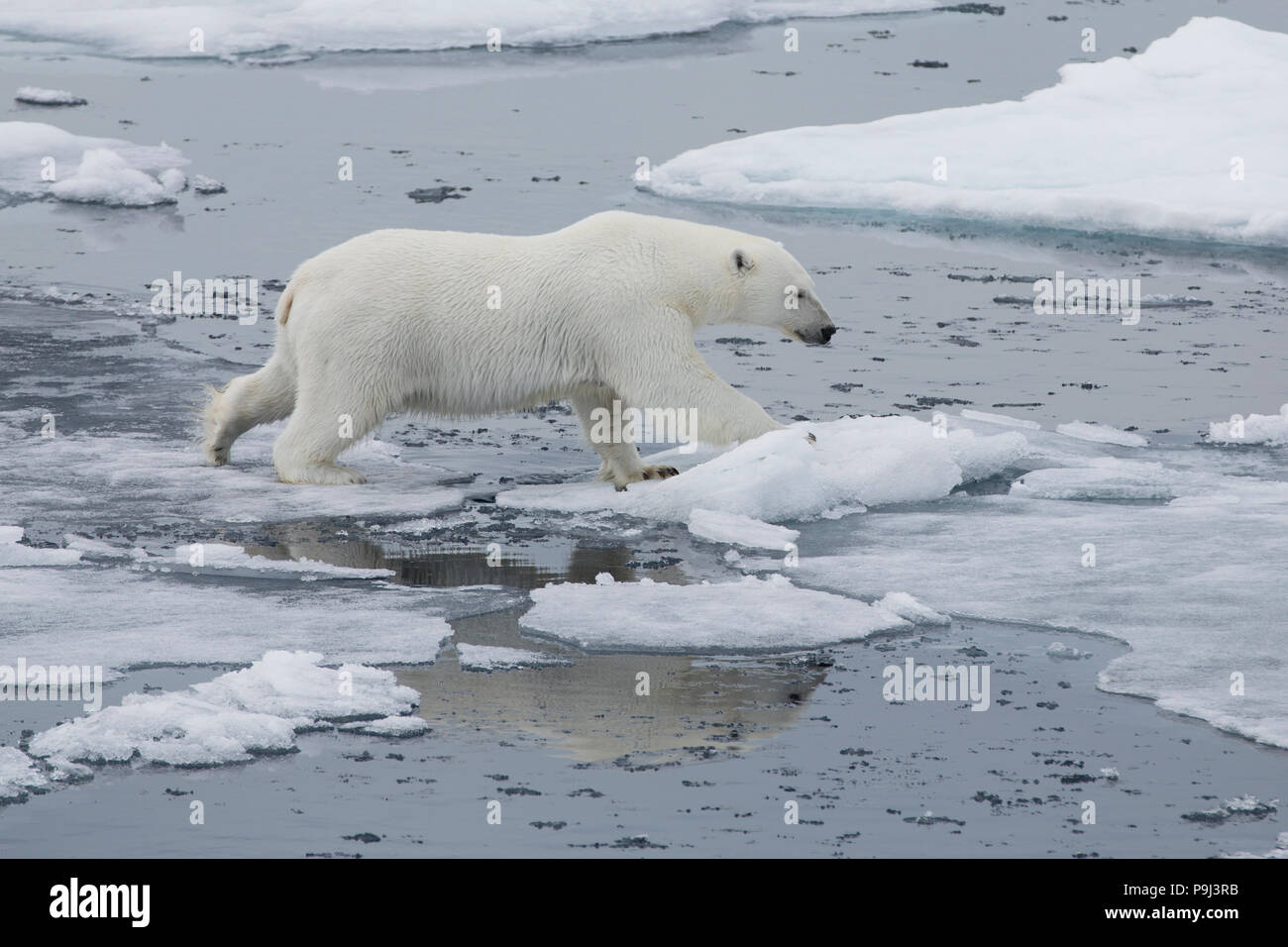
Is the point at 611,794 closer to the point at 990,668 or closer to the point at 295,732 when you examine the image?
the point at 295,732

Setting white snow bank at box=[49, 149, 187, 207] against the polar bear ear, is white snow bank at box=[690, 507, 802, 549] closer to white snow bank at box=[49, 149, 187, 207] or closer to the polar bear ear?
the polar bear ear

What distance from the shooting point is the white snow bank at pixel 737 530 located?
641cm

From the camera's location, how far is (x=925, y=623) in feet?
18.0

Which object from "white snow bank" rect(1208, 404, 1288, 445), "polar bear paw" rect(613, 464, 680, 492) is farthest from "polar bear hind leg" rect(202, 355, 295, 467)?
"white snow bank" rect(1208, 404, 1288, 445)

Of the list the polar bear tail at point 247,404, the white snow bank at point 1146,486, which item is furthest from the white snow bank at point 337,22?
the white snow bank at point 1146,486

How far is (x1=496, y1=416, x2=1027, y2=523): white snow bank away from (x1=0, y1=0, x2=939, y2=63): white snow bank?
13782 mm

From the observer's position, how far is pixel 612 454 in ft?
24.0

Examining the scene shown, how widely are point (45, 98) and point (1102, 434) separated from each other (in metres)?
12.2

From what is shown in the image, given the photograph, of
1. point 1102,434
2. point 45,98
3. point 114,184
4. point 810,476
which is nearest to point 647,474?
point 810,476

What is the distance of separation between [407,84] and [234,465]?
11614mm

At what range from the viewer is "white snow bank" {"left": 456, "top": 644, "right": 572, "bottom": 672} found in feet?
16.4

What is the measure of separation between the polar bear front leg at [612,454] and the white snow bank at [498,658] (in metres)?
2.14

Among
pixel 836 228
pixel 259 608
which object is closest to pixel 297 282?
pixel 259 608

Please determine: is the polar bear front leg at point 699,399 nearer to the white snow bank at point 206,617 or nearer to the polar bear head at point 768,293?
the polar bear head at point 768,293
